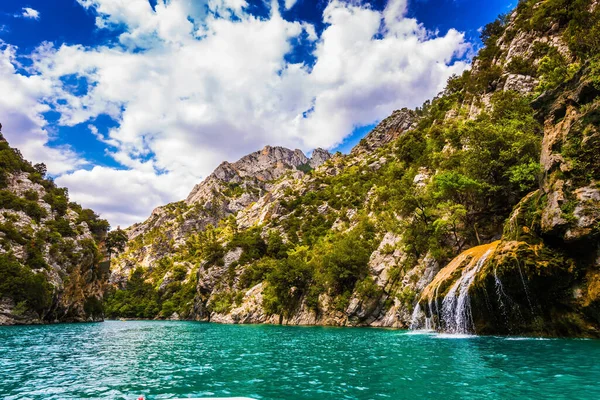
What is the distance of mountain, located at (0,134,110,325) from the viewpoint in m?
60.7

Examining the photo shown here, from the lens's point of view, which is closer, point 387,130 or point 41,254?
point 41,254

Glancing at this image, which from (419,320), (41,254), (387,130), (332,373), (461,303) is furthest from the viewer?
(387,130)

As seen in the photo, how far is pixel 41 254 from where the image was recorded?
68.9 meters

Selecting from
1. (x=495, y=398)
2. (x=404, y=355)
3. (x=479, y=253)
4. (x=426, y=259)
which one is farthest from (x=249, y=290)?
(x=495, y=398)

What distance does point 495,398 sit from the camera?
32.8 ft

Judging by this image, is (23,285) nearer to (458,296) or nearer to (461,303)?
(458,296)


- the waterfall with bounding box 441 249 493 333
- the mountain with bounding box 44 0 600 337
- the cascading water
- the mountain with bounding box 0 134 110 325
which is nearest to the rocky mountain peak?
the mountain with bounding box 44 0 600 337

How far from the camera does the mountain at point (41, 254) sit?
60656mm

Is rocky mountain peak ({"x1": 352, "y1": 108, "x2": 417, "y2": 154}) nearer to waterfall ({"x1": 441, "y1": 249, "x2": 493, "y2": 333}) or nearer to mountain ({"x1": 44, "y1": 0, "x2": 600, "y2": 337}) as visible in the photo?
mountain ({"x1": 44, "y1": 0, "x2": 600, "y2": 337})

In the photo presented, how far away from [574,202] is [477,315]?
37.6 feet

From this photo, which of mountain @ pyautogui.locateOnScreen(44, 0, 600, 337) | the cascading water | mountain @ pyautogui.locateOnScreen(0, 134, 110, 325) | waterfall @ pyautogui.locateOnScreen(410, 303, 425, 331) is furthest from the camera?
mountain @ pyautogui.locateOnScreen(0, 134, 110, 325)

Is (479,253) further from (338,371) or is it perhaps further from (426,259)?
(338,371)

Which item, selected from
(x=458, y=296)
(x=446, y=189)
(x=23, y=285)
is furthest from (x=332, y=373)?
(x=23, y=285)

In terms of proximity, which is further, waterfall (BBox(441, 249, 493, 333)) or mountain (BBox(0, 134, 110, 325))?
mountain (BBox(0, 134, 110, 325))
